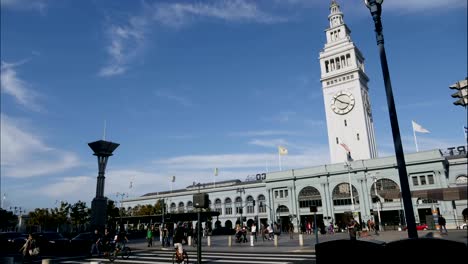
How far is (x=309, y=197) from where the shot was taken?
67.3 metres

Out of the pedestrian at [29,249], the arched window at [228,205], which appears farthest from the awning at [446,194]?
the arched window at [228,205]

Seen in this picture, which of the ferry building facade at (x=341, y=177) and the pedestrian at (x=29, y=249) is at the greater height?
the ferry building facade at (x=341, y=177)

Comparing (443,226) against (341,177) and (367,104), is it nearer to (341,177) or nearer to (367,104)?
(341,177)

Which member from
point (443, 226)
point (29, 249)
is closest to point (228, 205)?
point (29, 249)

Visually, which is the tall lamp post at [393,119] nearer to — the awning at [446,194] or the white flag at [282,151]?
the awning at [446,194]

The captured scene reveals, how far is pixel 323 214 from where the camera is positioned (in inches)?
2527

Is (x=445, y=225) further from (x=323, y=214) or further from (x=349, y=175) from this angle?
(x=323, y=214)

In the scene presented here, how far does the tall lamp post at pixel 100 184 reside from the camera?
52350 mm

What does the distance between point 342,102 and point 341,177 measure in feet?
65.2

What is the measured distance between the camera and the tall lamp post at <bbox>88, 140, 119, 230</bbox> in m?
52.3

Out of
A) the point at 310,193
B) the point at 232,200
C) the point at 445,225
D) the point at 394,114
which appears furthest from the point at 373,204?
the point at 445,225

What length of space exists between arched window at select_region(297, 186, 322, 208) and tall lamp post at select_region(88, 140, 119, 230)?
3645cm

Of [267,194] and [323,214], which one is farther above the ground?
[267,194]

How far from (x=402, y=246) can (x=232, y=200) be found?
80.7 meters
